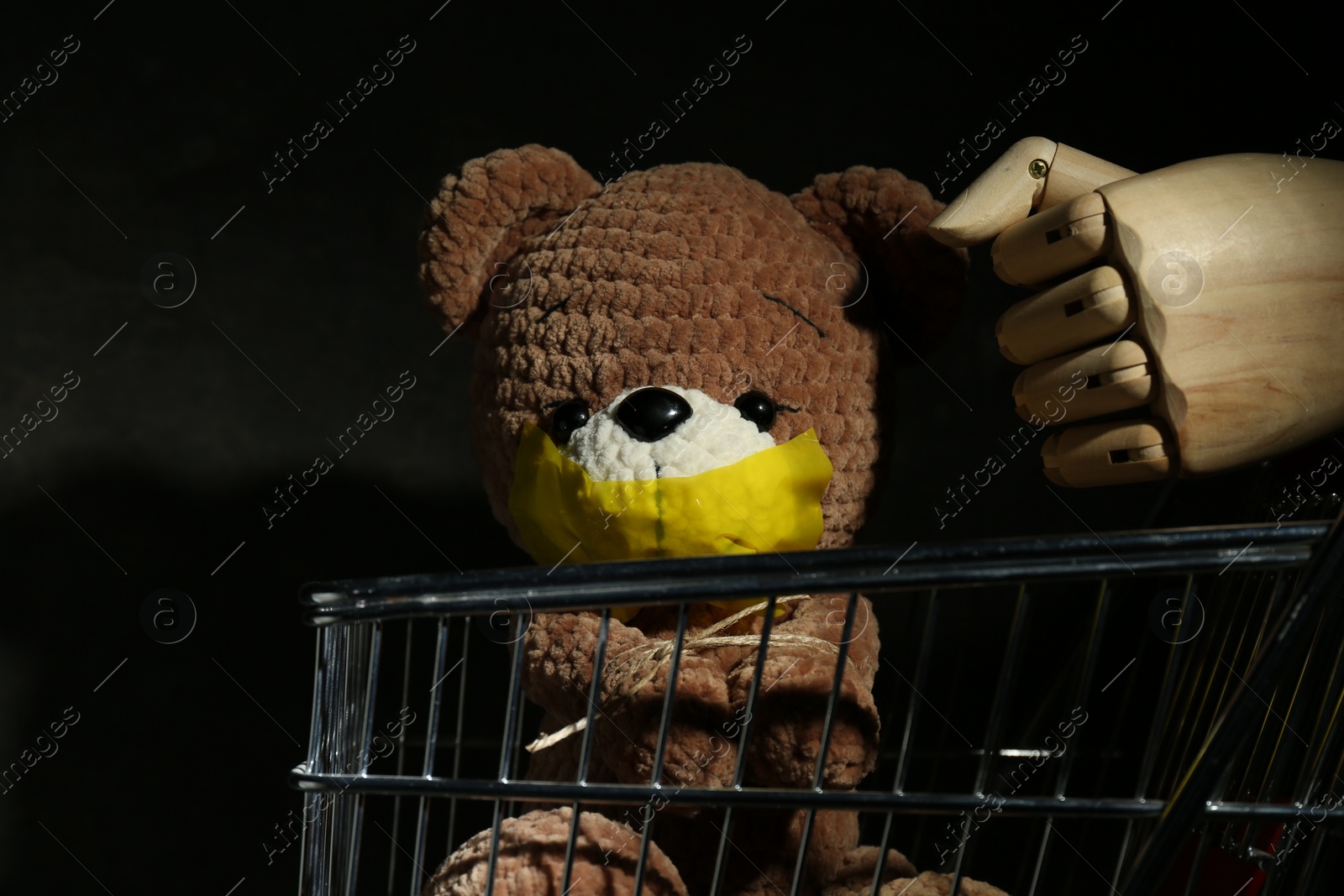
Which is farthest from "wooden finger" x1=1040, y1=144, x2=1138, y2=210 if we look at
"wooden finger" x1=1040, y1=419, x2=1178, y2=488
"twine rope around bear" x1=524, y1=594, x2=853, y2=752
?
"twine rope around bear" x1=524, y1=594, x2=853, y2=752

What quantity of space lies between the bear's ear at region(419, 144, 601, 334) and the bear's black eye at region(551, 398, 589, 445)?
9.0 inches

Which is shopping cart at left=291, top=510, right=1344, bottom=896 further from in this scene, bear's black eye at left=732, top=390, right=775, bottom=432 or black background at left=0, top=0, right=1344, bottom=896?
black background at left=0, top=0, right=1344, bottom=896

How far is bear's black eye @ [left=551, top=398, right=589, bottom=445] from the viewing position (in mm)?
1110

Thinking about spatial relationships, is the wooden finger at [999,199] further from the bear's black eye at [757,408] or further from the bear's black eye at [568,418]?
the bear's black eye at [568,418]

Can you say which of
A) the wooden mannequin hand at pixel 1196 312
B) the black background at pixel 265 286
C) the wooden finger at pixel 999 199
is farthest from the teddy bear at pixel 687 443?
the black background at pixel 265 286

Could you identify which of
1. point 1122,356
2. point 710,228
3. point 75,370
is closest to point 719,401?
point 710,228

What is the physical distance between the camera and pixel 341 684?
944 millimetres

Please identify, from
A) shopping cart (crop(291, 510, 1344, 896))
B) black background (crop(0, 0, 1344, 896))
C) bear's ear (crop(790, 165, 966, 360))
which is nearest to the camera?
shopping cart (crop(291, 510, 1344, 896))

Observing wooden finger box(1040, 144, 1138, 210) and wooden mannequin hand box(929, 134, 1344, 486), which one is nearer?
wooden mannequin hand box(929, 134, 1344, 486)

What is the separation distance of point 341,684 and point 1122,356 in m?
0.70

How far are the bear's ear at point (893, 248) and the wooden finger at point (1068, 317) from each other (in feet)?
0.45

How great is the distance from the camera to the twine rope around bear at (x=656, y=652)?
0.98m

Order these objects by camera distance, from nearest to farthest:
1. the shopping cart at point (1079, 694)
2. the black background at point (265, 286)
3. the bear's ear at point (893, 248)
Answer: the shopping cart at point (1079, 694) < the bear's ear at point (893, 248) < the black background at point (265, 286)

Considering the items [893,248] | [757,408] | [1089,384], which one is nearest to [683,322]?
[757,408]
